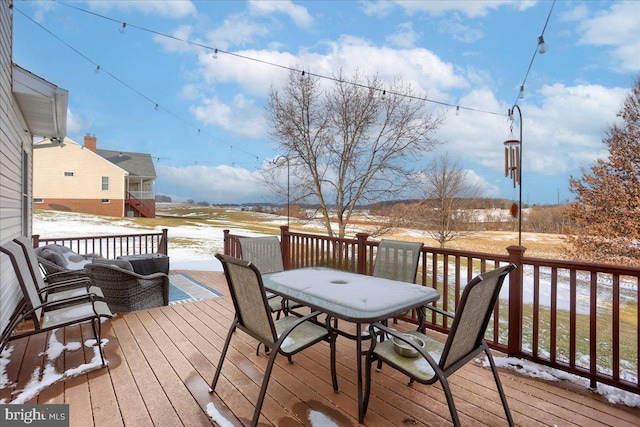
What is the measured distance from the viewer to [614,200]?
9.58m

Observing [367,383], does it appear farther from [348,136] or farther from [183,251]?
[183,251]

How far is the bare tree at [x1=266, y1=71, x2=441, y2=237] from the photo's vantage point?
9.99 metres

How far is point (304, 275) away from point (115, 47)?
8.84 metres

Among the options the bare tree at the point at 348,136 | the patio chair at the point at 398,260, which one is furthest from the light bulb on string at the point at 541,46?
the bare tree at the point at 348,136

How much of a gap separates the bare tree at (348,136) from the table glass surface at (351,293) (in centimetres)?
767

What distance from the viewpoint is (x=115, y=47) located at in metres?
8.05

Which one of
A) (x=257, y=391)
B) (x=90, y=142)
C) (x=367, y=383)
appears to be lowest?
(x=257, y=391)

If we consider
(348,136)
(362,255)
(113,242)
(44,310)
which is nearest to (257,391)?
(362,255)

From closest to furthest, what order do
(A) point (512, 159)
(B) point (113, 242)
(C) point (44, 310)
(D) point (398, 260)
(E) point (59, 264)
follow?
(C) point (44, 310), (D) point (398, 260), (E) point (59, 264), (A) point (512, 159), (B) point (113, 242)

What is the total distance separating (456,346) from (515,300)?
1403 mm

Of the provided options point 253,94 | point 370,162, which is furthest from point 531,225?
point 253,94

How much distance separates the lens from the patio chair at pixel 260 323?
1.81 metres

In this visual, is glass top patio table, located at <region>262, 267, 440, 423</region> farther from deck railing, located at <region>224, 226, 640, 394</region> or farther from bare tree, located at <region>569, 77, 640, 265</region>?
bare tree, located at <region>569, 77, 640, 265</region>

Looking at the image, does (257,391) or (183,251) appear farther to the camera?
(183,251)
